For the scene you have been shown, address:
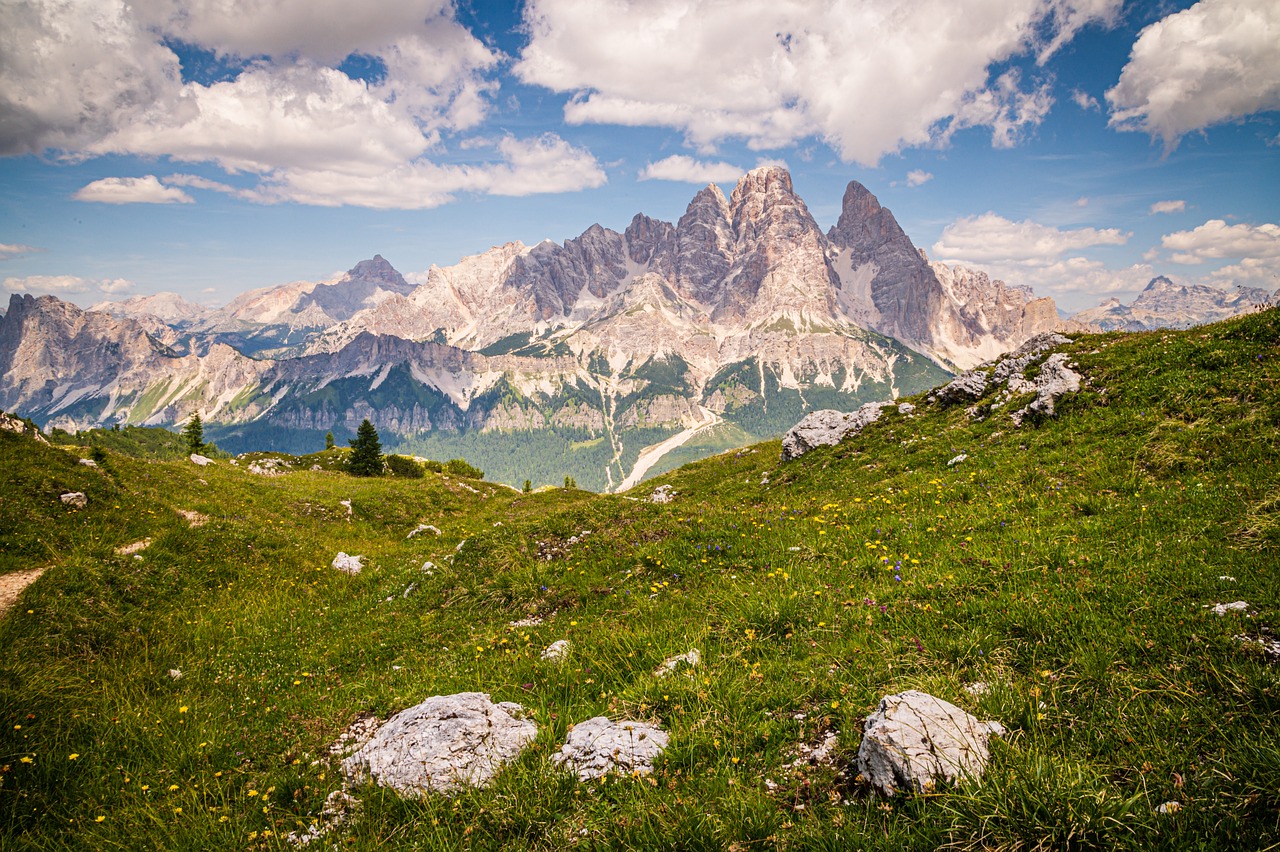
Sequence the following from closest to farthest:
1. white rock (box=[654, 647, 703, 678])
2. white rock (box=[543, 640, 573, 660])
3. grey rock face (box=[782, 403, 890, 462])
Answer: white rock (box=[654, 647, 703, 678]), white rock (box=[543, 640, 573, 660]), grey rock face (box=[782, 403, 890, 462])

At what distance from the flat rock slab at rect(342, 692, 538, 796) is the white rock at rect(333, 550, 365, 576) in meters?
12.9

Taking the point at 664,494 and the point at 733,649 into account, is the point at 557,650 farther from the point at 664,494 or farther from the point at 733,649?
the point at 664,494

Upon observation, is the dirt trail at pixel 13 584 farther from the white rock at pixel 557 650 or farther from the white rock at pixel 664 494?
the white rock at pixel 664 494

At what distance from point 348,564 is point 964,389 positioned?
31.2m

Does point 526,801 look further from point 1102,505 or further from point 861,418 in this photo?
point 861,418

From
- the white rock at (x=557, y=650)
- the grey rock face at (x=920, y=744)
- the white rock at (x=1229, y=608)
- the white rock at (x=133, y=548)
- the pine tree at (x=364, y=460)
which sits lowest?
the pine tree at (x=364, y=460)

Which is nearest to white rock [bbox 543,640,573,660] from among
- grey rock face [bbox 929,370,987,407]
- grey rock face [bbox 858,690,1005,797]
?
grey rock face [bbox 858,690,1005,797]

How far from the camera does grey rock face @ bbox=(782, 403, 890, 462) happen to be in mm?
32391

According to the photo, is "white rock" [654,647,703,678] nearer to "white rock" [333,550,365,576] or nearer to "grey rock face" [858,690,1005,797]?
"grey rock face" [858,690,1005,797]

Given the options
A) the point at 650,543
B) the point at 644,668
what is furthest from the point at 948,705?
the point at 650,543

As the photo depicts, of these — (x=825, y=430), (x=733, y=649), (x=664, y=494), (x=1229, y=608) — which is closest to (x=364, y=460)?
(x=664, y=494)

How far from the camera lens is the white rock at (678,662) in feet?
24.9

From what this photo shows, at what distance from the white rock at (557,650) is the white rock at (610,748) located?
8.71 feet

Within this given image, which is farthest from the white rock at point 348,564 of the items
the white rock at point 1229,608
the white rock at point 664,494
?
the white rock at point 664,494
